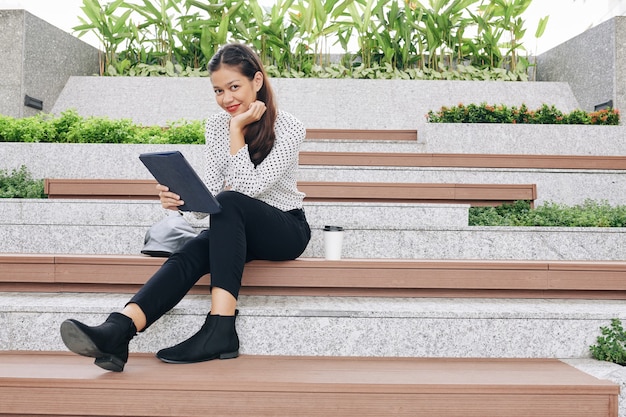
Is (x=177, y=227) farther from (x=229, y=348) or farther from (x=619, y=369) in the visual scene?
(x=619, y=369)

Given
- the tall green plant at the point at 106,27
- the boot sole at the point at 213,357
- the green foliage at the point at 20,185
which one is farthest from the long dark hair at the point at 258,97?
A: the tall green plant at the point at 106,27

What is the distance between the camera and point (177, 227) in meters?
2.23

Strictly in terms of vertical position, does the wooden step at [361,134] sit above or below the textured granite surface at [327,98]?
below

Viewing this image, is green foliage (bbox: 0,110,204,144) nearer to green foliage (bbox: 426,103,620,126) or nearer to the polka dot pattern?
the polka dot pattern

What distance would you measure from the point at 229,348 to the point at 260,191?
553mm

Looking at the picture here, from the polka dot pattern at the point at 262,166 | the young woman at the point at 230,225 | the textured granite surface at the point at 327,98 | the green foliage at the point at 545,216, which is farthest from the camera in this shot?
the textured granite surface at the point at 327,98

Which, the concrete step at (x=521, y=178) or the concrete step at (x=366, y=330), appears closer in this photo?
the concrete step at (x=366, y=330)

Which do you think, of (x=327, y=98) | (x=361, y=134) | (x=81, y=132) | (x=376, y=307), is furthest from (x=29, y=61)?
(x=376, y=307)

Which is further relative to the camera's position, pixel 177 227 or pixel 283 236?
pixel 177 227

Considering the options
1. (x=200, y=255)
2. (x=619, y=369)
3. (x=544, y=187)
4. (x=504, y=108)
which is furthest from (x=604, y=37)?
(x=200, y=255)

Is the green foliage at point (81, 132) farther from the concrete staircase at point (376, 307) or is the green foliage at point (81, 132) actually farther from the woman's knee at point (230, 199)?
the woman's knee at point (230, 199)

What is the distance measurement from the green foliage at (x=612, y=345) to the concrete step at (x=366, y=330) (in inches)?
1.0

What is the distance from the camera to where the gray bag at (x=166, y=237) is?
2.19 m

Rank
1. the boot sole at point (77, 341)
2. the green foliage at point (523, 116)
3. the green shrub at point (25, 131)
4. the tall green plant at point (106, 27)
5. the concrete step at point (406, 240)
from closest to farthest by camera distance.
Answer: the boot sole at point (77, 341) < the concrete step at point (406, 240) < the green shrub at point (25, 131) < the green foliage at point (523, 116) < the tall green plant at point (106, 27)
